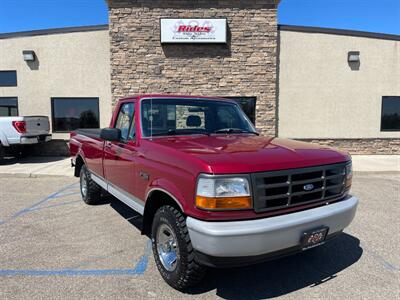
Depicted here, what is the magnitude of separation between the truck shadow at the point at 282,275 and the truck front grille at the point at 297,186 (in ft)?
3.15

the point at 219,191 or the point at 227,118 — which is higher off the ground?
the point at 227,118

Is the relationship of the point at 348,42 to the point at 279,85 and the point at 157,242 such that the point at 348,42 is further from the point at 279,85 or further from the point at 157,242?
the point at 157,242

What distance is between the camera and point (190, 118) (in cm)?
410

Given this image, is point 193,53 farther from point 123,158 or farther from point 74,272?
point 74,272

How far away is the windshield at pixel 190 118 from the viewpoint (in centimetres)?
382

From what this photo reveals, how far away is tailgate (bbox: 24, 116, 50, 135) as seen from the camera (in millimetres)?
10750

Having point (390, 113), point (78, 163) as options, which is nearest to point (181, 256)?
point (78, 163)

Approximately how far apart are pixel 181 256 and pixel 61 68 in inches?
471

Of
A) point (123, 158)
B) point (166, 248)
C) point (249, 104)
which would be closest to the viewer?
point (166, 248)

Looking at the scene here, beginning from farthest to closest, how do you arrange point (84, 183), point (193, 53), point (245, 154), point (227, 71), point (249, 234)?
point (227, 71)
point (193, 53)
point (84, 183)
point (245, 154)
point (249, 234)

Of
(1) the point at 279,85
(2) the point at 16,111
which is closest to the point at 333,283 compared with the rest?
(1) the point at 279,85

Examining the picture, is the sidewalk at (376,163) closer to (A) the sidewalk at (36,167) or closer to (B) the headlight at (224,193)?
(B) the headlight at (224,193)

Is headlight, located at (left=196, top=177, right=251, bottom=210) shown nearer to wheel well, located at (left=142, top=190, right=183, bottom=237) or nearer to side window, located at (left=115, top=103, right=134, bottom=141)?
wheel well, located at (left=142, top=190, right=183, bottom=237)

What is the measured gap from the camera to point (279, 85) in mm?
12336
